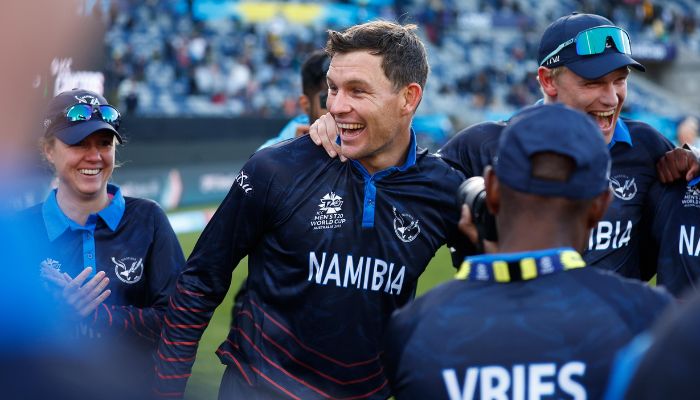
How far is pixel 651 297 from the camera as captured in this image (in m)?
2.15

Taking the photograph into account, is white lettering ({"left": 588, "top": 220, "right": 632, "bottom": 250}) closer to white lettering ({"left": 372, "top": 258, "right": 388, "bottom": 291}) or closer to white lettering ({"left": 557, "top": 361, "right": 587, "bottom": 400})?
white lettering ({"left": 372, "top": 258, "right": 388, "bottom": 291})

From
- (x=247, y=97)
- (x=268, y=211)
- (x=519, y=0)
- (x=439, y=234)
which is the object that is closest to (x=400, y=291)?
(x=439, y=234)

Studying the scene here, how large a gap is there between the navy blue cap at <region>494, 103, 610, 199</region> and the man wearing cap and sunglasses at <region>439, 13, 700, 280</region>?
5.41 feet

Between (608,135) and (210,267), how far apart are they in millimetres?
1886

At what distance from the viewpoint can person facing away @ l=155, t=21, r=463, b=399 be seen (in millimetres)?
3305

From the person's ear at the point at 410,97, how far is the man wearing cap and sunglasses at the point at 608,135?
47cm

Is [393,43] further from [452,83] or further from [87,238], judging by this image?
[452,83]

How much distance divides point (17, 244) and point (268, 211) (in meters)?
2.04

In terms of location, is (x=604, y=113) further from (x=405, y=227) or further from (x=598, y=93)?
(x=405, y=227)

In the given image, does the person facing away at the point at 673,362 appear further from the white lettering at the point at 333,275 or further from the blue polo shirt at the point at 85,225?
the blue polo shirt at the point at 85,225

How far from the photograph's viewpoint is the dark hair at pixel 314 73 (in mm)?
5289

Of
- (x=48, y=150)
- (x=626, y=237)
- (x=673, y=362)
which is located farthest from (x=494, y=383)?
(x=48, y=150)

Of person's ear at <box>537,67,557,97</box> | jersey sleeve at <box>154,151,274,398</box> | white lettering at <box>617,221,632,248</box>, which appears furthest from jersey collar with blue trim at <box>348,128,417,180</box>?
white lettering at <box>617,221,632,248</box>

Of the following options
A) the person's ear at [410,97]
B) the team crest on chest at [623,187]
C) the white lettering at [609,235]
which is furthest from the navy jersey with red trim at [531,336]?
the team crest on chest at [623,187]
